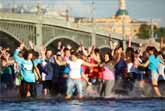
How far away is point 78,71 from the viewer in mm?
18156

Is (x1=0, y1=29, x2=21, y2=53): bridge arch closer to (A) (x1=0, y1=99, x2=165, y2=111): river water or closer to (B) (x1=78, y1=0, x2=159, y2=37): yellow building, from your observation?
(A) (x1=0, y1=99, x2=165, y2=111): river water

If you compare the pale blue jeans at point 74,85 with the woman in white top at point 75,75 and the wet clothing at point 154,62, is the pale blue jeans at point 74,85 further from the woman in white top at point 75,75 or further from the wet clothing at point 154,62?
the wet clothing at point 154,62

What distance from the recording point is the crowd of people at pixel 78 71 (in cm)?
1848

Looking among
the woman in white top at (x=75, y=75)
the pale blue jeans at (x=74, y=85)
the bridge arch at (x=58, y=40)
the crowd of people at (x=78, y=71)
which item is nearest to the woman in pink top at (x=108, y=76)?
the crowd of people at (x=78, y=71)

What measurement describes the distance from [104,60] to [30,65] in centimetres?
178

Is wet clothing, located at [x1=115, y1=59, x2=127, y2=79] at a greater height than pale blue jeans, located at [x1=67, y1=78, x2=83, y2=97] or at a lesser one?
greater

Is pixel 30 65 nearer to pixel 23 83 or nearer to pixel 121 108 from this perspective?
pixel 23 83

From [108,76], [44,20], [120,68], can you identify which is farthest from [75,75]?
[44,20]

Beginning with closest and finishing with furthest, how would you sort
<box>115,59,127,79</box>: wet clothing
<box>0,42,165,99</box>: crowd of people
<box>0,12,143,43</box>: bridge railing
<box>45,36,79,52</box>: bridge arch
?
<box>0,42,165,99</box>: crowd of people, <box>115,59,127,79</box>: wet clothing, <box>0,12,143,43</box>: bridge railing, <box>45,36,79,52</box>: bridge arch

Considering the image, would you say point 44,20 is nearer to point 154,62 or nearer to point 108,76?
Answer: point 154,62

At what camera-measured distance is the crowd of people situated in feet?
60.6

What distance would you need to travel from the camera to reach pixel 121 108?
14328 millimetres

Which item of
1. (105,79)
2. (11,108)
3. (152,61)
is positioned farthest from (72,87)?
(11,108)

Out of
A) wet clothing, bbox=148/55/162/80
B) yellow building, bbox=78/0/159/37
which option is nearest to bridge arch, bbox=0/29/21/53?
wet clothing, bbox=148/55/162/80
